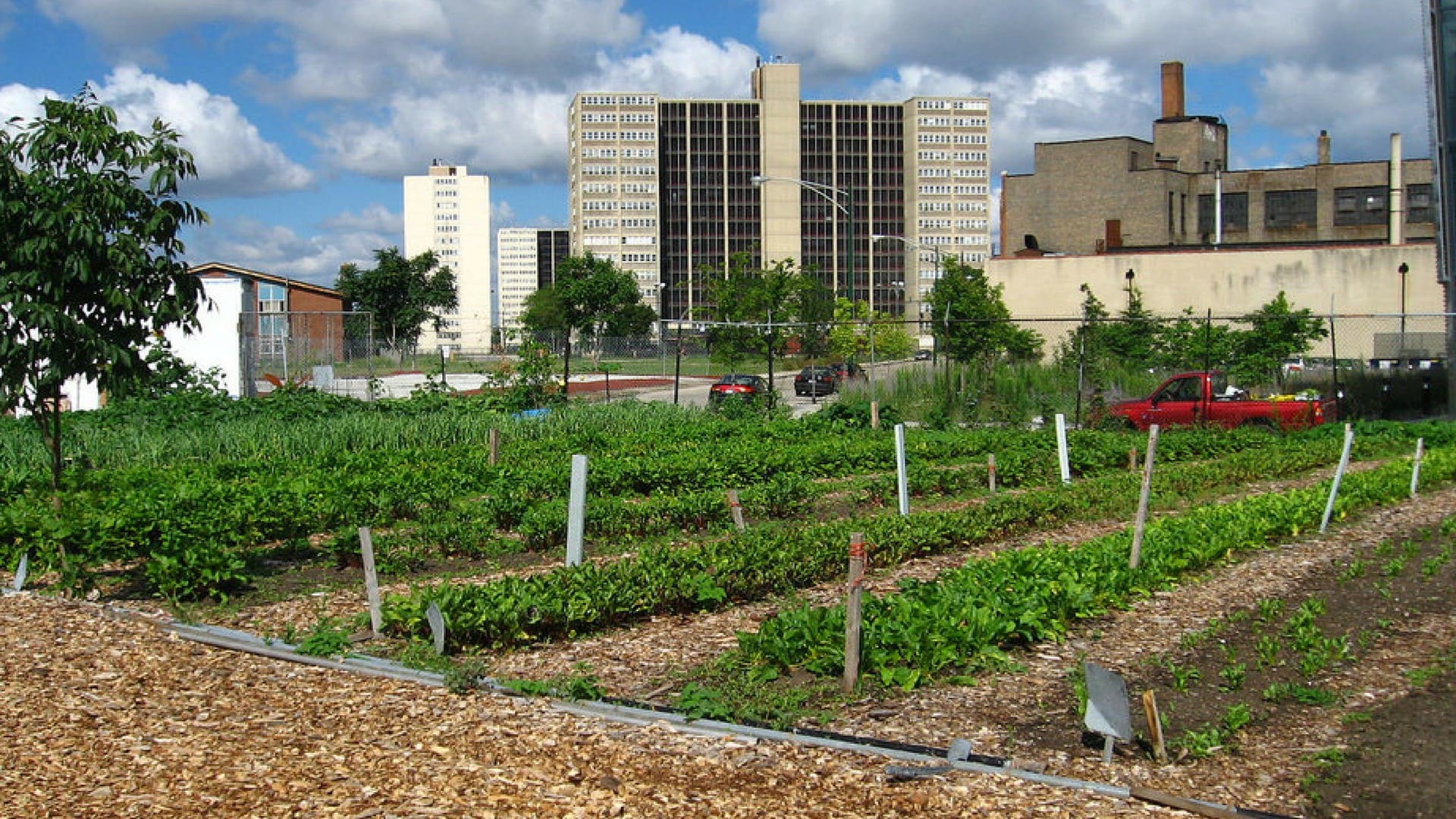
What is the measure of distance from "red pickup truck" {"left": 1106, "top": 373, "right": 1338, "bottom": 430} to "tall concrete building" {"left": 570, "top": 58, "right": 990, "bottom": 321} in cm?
13160

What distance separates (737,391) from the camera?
28266 millimetres

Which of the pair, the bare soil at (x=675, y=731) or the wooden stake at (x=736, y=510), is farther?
the wooden stake at (x=736, y=510)

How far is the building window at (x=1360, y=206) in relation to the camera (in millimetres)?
68812

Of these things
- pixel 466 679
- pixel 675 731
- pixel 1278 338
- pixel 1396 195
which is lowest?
pixel 675 731

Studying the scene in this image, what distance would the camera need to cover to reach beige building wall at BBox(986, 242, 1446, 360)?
46812 millimetres

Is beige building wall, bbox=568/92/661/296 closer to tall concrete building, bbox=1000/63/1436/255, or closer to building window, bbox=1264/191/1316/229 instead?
tall concrete building, bbox=1000/63/1436/255

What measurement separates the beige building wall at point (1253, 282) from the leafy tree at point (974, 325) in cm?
240

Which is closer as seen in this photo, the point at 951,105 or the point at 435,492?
the point at 435,492

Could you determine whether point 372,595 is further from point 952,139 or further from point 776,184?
point 952,139

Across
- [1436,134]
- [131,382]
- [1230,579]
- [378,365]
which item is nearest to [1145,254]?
[1436,134]

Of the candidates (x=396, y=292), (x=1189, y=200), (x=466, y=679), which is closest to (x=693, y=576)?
(x=466, y=679)

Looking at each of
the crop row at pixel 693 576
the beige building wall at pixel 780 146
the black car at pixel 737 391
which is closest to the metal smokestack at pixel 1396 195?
the black car at pixel 737 391

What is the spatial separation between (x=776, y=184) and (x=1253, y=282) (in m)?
120

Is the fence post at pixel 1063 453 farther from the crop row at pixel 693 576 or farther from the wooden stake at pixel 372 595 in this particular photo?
the wooden stake at pixel 372 595
